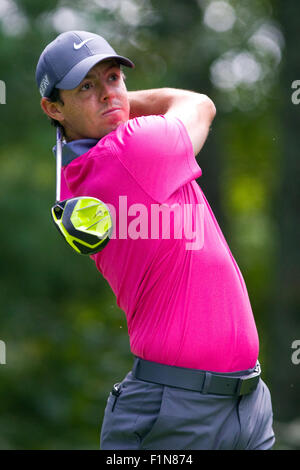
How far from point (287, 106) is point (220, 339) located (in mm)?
4817

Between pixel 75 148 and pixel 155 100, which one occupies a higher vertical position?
pixel 155 100

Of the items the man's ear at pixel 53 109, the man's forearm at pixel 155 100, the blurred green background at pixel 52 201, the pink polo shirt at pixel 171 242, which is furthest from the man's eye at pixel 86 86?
the blurred green background at pixel 52 201

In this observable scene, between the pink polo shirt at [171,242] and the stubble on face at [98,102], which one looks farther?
the stubble on face at [98,102]

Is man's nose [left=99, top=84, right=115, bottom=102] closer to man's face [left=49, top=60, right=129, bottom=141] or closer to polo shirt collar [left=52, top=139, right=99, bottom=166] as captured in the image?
man's face [left=49, top=60, right=129, bottom=141]

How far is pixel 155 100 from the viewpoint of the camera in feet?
9.95

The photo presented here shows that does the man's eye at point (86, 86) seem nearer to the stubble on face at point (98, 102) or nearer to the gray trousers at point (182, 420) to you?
the stubble on face at point (98, 102)

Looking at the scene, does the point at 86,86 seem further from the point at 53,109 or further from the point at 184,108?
the point at 184,108

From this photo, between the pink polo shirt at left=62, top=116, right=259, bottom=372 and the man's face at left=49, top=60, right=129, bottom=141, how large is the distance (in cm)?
12

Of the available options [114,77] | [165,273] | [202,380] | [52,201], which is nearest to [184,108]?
[114,77]

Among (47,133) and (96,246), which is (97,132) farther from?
(47,133)

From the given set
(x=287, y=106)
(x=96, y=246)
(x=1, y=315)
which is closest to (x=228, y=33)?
(x=287, y=106)

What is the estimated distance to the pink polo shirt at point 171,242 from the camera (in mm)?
2570

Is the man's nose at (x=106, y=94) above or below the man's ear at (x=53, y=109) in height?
above

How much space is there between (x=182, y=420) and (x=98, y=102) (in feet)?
3.94
